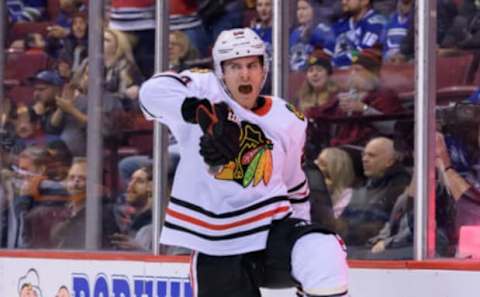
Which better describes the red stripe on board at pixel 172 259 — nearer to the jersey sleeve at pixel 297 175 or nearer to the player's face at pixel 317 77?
the jersey sleeve at pixel 297 175

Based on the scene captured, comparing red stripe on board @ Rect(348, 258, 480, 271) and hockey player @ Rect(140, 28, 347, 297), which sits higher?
hockey player @ Rect(140, 28, 347, 297)

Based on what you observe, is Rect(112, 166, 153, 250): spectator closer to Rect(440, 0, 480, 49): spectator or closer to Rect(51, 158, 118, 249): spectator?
Rect(51, 158, 118, 249): spectator

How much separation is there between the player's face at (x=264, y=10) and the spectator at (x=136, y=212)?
3.08ft

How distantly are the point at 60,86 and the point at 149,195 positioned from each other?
2.63 feet

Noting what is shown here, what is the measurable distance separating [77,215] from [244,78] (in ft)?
7.46

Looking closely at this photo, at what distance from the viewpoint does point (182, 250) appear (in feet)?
22.3

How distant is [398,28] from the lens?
599cm

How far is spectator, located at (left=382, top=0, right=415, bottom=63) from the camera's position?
5965 millimetres

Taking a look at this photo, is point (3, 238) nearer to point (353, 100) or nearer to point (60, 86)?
point (60, 86)

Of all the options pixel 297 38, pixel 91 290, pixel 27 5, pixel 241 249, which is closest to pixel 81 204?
pixel 91 290

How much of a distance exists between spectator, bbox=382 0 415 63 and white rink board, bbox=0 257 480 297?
0.81 meters

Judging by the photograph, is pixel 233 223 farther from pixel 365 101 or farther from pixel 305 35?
pixel 305 35

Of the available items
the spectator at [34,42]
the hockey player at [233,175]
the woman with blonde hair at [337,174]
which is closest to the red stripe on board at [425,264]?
the woman with blonde hair at [337,174]

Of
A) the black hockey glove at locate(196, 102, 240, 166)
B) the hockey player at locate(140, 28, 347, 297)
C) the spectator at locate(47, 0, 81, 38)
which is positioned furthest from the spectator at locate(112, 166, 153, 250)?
the black hockey glove at locate(196, 102, 240, 166)
